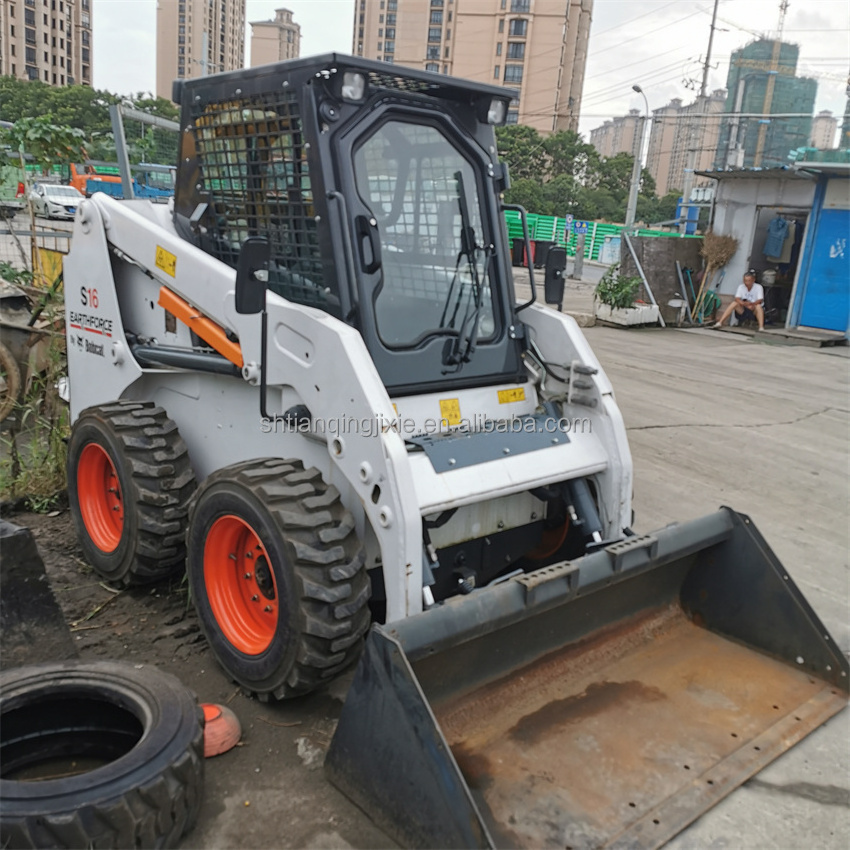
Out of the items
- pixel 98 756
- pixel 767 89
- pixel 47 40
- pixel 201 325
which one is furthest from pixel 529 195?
pixel 47 40

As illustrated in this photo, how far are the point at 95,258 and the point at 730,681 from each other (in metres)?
3.89

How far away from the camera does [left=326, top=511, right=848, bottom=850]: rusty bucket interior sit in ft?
8.65

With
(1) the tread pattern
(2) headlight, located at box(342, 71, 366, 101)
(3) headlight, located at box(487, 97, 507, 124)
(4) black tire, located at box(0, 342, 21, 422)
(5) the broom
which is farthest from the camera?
(5) the broom

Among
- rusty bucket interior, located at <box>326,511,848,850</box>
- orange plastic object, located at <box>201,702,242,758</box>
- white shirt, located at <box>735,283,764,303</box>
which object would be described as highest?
white shirt, located at <box>735,283,764,303</box>

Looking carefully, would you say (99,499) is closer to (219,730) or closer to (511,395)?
(219,730)

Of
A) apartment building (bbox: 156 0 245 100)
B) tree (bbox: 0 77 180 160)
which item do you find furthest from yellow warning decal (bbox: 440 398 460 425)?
apartment building (bbox: 156 0 245 100)

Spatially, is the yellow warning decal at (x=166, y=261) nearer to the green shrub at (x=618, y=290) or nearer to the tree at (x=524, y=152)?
the green shrub at (x=618, y=290)

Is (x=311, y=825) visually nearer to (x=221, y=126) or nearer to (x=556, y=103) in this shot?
(x=221, y=126)

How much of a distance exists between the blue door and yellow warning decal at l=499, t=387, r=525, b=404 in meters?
12.6

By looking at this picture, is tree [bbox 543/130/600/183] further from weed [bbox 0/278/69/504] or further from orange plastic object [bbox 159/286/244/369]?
orange plastic object [bbox 159/286/244/369]

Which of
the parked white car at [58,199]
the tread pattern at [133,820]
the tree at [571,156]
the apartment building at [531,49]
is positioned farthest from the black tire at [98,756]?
the apartment building at [531,49]

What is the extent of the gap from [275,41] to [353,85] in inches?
2903

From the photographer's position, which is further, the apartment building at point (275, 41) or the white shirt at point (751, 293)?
the apartment building at point (275, 41)

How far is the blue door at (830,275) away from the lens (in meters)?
14.4
